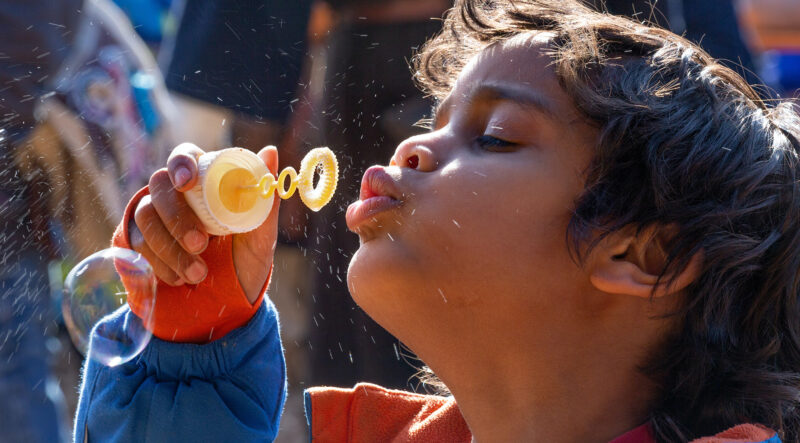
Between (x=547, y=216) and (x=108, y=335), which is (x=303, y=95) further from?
(x=547, y=216)

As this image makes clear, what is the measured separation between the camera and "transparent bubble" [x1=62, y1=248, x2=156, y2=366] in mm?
1342

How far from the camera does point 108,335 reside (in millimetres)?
1422

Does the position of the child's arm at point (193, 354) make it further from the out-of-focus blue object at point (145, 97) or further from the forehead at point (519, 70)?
the out-of-focus blue object at point (145, 97)

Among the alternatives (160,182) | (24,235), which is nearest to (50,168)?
(24,235)

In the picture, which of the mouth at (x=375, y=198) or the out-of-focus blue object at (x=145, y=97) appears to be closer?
the mouth at (x=375, y=198)

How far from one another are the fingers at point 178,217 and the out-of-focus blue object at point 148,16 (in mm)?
2040

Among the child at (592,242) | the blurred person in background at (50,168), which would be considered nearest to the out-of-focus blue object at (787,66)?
the blurred person in background at (50,168)

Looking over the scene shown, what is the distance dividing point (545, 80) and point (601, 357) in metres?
0.36

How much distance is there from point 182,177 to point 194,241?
0.09 m

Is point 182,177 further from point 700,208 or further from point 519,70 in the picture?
point 700,208

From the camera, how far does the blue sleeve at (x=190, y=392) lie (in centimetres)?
135

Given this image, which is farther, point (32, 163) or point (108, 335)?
point (32, 163)

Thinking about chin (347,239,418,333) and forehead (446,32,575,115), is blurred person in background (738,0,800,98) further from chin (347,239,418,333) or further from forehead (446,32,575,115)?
chin (347,239,418,333)

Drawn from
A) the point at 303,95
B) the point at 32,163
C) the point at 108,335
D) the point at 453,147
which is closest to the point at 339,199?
the point at 303,95
